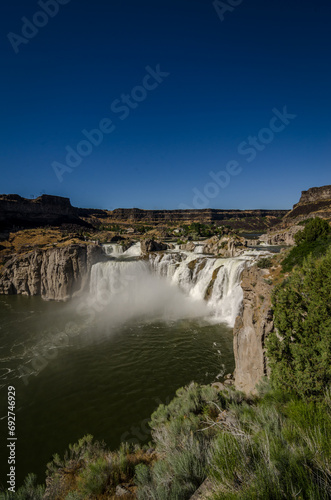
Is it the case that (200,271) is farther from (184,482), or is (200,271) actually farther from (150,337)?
(184,482)

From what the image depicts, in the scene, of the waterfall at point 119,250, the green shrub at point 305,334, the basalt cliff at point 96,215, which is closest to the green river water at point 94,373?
the green shrub at point 305,334

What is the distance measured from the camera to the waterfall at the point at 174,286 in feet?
82.5

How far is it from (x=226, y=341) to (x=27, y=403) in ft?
47.3

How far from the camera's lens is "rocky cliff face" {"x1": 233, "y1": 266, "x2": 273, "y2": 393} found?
33.3ft

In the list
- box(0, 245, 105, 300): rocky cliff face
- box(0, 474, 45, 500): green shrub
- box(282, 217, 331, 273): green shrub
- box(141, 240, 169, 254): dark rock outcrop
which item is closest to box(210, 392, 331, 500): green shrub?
box(0, 474, 45, 500): green shrub

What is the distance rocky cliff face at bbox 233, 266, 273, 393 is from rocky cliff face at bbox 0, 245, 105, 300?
97.0 feet

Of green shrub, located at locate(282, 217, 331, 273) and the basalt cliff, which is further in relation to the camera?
the basalt cliff

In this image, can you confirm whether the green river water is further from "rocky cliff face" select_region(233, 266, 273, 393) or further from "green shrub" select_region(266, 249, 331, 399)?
"green shrub" select_region(266, 249, 331, 399)

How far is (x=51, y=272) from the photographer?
3759 cm

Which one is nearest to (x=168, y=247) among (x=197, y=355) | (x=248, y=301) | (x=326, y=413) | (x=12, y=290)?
(x=12, y=290)

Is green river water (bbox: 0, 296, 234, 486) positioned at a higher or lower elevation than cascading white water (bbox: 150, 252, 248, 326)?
lower

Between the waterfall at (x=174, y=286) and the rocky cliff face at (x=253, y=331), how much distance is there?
1078 centimetres
